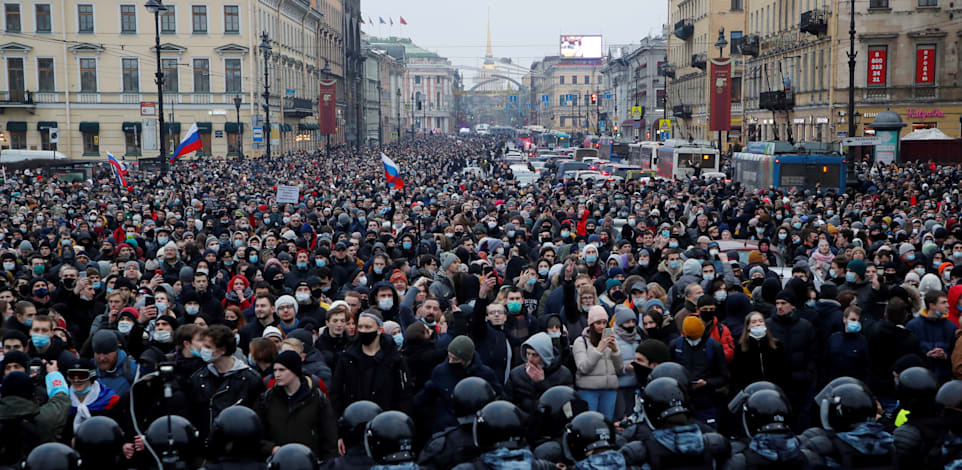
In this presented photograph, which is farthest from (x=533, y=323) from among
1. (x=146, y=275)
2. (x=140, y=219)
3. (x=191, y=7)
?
(x=191, y=7)

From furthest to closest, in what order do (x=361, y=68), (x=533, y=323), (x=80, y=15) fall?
(x=361, y=68), (x=80, y=15), (x=533, y=323)

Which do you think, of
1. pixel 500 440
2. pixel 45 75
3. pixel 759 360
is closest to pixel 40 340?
pixel 500 440

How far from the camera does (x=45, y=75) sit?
6844cm

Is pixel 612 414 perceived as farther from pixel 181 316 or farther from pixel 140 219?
pixel 140 219

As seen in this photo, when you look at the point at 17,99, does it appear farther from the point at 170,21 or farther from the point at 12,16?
the point at 170,21

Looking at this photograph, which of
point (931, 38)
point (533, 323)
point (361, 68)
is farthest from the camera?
point (361, 68)

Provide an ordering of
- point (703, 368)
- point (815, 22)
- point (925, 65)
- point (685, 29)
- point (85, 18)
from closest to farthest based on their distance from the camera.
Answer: point (703, 368) < point (925, 65) < point (815, 22) < point (85, 18) < point (685, 29)

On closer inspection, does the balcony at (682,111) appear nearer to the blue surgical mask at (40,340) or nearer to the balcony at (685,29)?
the balcony at (685,29)

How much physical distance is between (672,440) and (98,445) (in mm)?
2652

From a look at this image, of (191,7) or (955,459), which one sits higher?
(191,7)

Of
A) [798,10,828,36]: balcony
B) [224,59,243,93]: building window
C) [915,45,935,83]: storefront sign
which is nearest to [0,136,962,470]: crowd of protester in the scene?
[915,45,935,83]: storefront sign

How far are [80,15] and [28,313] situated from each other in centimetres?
6157

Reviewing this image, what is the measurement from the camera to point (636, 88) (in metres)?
124

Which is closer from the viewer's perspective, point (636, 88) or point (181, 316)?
point (181, 316)
